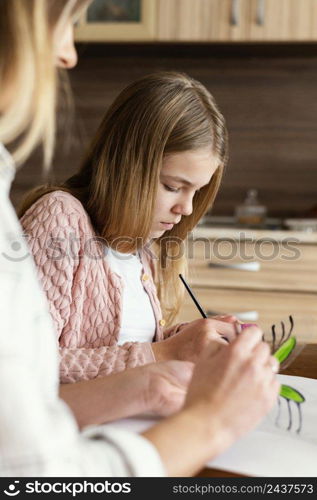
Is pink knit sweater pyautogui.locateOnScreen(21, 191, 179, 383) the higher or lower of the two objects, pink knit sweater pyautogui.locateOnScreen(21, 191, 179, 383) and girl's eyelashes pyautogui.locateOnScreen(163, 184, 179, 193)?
the lower

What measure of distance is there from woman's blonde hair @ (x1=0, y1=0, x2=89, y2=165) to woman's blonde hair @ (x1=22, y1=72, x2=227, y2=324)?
696 mm

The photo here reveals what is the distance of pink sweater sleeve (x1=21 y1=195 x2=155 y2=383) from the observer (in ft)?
3.28

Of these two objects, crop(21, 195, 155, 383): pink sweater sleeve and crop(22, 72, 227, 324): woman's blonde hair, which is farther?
crop(22, 72, 227, 324): woman's blonde hair

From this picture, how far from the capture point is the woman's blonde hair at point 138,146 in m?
1.27

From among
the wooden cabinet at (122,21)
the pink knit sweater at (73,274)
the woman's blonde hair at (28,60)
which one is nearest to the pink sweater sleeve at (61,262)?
the pink knit sweater at (73,274)

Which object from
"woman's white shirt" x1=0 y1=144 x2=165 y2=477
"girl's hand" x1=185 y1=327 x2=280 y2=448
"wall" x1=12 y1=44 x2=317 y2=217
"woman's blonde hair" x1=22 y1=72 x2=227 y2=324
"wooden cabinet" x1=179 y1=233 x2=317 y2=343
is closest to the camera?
"woman's white shirt" x1=0 y1=144 x2=165 y2=477

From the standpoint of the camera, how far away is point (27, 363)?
0.48 m

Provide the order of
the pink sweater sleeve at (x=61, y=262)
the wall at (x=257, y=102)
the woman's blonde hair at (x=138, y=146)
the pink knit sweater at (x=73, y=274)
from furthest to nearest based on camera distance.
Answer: the wall at (x=257, y=102)
the woman's blonde hair at (x=138, y=146)
the pink knit sweater at (x=73, y=274)
the pink sweater sleeve at (x=61, y=262)

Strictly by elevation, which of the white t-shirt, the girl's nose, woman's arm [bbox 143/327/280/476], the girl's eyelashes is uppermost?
woman's arm [bbox 143/327/280/476]

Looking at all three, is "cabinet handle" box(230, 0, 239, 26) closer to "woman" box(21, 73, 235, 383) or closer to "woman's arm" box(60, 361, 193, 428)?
"woman" box(21, 73, 235, 383)

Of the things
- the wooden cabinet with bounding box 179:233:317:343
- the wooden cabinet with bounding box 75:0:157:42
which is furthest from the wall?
the wooden cabinet with bounding box 179:233:317:343

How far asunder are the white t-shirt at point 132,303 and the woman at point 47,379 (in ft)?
2.13

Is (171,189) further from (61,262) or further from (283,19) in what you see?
(283,19)

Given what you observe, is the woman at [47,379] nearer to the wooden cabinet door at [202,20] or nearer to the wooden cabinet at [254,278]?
the wooden cabinet at [254,278]
